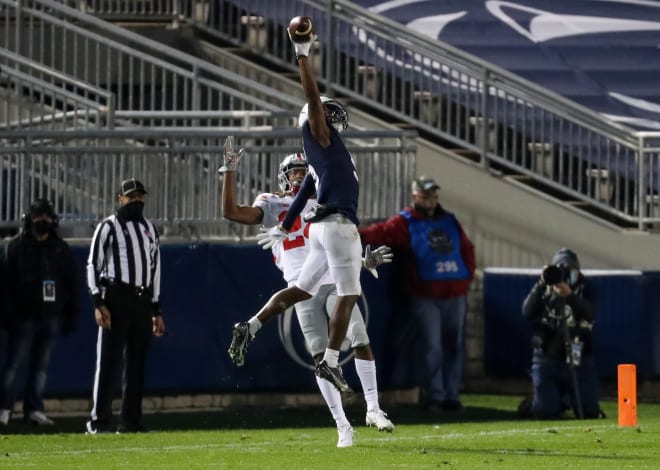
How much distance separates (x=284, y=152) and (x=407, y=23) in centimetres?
520

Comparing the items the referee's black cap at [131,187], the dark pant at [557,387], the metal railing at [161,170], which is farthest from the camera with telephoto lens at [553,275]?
the referee's black cap at [131,187]

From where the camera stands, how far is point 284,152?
1608 cm

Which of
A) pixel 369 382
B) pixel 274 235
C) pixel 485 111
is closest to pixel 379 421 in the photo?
pixel 369 382

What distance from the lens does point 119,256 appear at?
45.3 feet

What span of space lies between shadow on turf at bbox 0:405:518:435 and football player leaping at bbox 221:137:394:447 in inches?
80.8

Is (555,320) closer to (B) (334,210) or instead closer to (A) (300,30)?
(B) (334,210)

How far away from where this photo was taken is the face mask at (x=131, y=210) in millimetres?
13852

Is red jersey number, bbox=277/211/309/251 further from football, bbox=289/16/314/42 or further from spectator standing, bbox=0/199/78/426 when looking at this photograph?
spectator standing, bbox=0/199/78/426

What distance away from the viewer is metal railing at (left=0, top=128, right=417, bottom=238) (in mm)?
15602

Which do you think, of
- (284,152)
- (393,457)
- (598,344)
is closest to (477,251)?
(598,344)

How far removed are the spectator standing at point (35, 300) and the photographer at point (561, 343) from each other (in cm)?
369

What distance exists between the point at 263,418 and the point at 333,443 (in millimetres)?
3092

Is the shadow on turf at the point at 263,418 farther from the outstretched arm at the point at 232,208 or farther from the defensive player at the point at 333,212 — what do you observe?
the defensive player at the point at 333,212

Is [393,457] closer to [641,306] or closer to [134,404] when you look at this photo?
[134,404]
